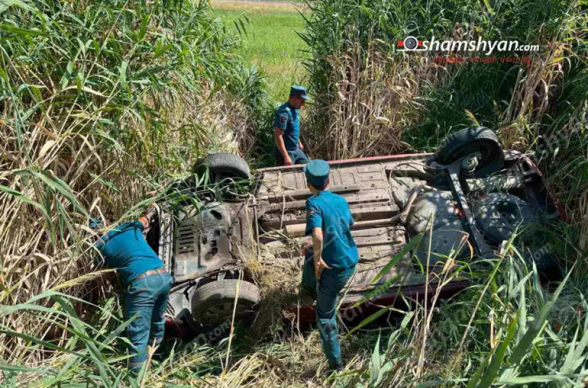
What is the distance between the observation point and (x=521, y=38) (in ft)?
19.5

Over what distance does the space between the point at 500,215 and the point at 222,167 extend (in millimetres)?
2283

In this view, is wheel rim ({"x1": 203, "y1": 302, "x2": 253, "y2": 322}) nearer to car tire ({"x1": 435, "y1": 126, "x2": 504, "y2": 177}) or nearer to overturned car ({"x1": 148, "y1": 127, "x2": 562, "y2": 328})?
overturned car ({"x1": 148, "y1": 127, "x2": 562, "y2": 328})

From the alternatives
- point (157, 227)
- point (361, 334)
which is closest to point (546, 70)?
point (361, 334)

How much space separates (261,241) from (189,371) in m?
1.20

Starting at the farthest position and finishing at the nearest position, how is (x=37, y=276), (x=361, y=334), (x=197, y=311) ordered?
1. (x=361, y=334)
2. (x=197, y=311)
3. (x=37, y=276)

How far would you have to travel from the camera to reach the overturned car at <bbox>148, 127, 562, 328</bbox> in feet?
13.1

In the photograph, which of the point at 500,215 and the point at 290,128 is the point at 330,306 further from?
the point at 290,128

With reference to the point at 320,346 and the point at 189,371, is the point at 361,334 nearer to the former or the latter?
the point at 320,346

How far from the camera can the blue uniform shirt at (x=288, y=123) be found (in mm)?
5477

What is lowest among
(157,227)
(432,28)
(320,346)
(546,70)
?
(320,346)

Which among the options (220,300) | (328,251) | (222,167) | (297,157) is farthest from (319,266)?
(297,157)

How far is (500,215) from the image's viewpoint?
4.44 meters

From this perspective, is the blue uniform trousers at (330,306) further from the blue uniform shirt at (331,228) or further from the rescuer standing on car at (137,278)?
the rescuer standing on car at (137,278)

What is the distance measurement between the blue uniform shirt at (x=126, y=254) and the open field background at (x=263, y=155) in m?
0.18
